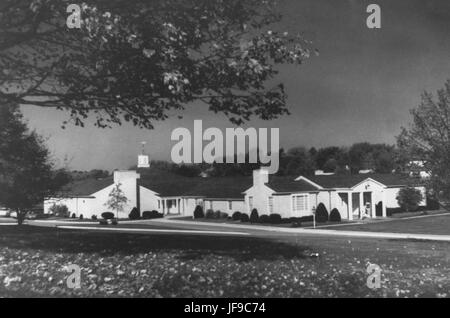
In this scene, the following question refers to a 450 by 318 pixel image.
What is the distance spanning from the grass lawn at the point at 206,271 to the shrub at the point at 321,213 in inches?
442

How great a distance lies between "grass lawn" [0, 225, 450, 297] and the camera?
25.5 ft

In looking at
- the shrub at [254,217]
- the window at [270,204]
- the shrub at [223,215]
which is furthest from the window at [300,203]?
the shrub at [223,215]

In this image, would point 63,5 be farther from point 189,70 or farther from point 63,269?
point 63,269

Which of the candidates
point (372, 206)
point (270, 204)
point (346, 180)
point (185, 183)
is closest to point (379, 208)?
point (372, 206)

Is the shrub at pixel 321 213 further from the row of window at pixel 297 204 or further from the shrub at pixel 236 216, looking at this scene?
the shrub at pixel 236 216

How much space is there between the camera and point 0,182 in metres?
12.8

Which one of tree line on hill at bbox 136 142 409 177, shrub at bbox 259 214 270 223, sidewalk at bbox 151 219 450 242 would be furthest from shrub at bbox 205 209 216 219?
tree line on hill at bbox 136 142 409 177

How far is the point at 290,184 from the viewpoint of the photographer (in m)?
19.8

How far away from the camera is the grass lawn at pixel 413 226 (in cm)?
1933

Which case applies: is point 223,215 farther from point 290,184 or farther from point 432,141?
point 432,141

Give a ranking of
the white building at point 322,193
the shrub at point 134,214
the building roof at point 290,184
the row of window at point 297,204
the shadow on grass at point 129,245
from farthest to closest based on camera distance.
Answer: the row of window at point 297,204, the white building at point 322,193, the building roof at point 290,184, the shrub at point 134,214, the shadow on grass at point 129,245

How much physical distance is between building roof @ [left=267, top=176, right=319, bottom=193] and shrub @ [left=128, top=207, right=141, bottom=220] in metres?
5.82

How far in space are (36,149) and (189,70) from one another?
662cm

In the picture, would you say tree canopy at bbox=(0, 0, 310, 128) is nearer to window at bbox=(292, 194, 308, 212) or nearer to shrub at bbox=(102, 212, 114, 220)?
shrub at bbox=(102, 212, 114, 220)
